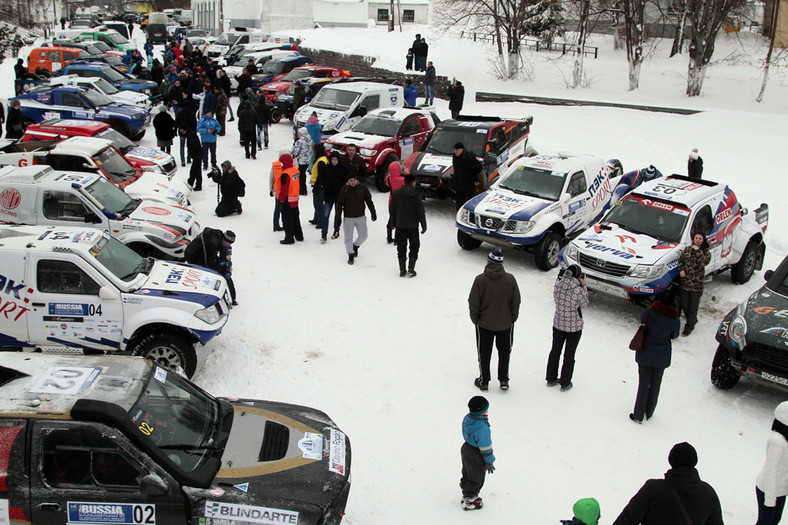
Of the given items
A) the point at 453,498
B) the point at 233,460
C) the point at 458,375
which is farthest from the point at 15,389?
the point at 458,375

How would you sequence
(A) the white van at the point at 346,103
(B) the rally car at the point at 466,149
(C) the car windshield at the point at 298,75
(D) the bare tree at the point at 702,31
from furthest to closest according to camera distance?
(D) the bare tree at the point at 702,31 < (C) the car windshield at the point at 298,75 < (A) the white van at the point at 346,103 < (B) the rally car at the point at 466,149

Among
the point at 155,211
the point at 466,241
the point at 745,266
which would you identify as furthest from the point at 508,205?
the point at 155,211

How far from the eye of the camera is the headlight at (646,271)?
32.8ft

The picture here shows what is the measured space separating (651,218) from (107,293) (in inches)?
321

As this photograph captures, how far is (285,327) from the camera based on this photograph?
375 inches

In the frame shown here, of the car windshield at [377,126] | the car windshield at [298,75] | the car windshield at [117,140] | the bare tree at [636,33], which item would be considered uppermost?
the bare tree at [636,33]

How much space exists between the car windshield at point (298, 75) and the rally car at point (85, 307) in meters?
19.2

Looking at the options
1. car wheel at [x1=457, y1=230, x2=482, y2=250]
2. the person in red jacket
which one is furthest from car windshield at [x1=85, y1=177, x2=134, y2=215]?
car wheel at [x1=457, y1=230, x2=482, y2=250]

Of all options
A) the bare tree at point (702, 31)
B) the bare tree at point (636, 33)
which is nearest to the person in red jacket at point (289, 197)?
the bare tree at point (636, 33)

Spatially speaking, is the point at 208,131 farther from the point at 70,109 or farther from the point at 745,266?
the point at 745,266

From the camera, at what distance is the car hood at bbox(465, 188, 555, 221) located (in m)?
11.8

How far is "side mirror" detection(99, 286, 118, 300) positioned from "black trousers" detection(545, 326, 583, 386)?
496 centimetres

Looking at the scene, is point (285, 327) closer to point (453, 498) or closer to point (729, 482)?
point (453, 498)

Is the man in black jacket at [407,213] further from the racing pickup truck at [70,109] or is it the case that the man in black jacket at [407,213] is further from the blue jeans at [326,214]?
the racing pickup truck at [70,109]
